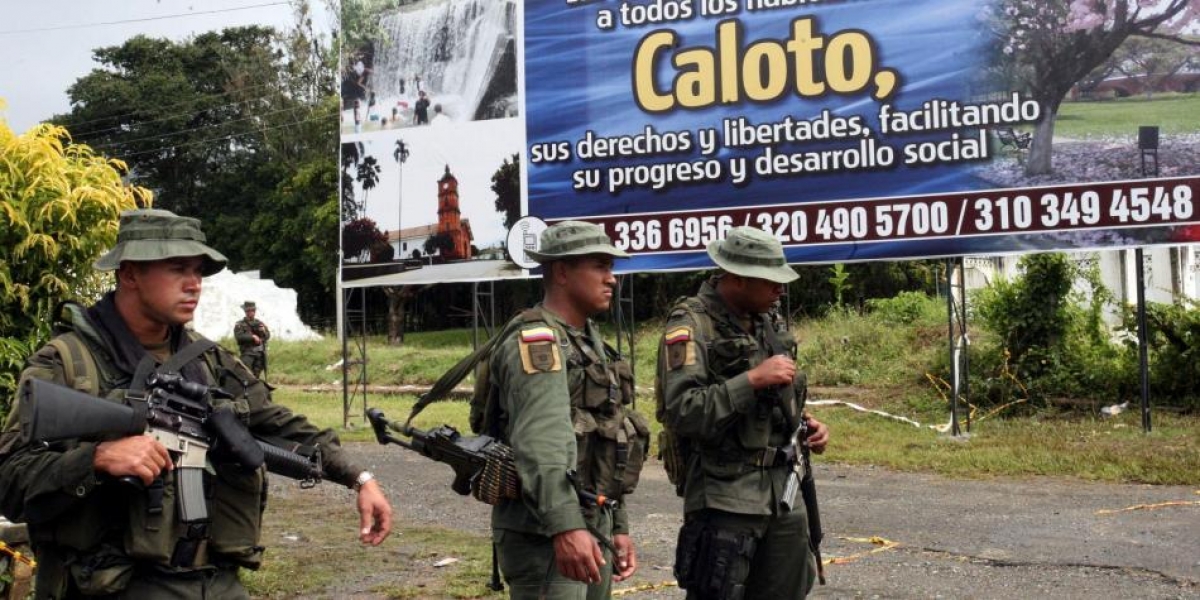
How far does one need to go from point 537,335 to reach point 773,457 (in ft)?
3.66

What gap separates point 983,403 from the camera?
1304 cm

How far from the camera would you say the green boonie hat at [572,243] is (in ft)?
13.0

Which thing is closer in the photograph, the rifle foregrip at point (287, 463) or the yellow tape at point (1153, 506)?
the rifle foregrip at point (287, 463)

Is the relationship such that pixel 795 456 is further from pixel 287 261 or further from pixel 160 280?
pixel 287 261

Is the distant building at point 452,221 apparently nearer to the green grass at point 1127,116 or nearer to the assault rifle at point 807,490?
the green grass at point 1127,116

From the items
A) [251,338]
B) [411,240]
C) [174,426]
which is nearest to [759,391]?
[174,426]

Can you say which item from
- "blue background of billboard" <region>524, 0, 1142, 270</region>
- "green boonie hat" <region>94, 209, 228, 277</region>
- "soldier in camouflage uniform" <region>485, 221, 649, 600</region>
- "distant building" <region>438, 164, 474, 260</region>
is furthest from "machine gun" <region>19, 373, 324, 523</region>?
"distant building" <region>438, 164, 474, 260</region>

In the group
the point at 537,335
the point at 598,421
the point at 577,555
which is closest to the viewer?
the point at 577,555

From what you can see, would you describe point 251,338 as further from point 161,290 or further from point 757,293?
point 161,290

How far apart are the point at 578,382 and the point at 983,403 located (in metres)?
10.0

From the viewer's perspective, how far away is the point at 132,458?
289cm

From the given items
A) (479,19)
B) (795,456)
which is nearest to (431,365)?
(479,19)

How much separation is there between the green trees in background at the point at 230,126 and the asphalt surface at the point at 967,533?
3422 centimetres

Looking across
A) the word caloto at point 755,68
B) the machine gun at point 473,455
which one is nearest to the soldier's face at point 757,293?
the machine gun at point 473,455
